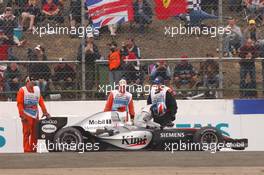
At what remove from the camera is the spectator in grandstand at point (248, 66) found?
1463 centimetres

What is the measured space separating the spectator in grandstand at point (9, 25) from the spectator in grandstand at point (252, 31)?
15.1 feet

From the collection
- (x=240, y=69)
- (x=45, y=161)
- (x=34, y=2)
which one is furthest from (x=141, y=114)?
(x=45, y=161)

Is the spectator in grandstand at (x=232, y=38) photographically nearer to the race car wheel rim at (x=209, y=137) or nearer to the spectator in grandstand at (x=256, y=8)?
the spectator in grandstand at (x=256, y=8)

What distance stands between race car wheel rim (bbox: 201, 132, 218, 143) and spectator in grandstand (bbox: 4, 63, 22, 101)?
13.7 ft

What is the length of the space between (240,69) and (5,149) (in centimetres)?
491

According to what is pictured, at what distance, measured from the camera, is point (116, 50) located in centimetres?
1509

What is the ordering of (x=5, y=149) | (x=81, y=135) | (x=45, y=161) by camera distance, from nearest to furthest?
(x=45, y=161) → (x=81, y=135) → (x=5, y=149)

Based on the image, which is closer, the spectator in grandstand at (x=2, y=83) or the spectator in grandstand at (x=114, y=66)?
the spectator in grandstand at (x=2, y=83)

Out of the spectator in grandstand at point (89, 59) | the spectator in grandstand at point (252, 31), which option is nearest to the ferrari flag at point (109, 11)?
the spectator in grandstand at point (89, 59)

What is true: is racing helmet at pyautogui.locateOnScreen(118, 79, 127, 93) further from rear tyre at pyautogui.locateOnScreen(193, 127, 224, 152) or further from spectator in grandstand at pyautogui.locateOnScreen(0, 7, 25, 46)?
spectator in grandstand at pyautogui.locateOnScreen(0, 7, 25, 46)

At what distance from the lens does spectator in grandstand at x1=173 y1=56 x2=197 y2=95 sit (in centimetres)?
1487

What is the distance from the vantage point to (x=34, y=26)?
1494cm

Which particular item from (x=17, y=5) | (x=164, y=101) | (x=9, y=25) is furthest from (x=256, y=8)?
(x=9, y=25)

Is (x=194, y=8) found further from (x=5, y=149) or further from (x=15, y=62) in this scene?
(x=5, y=149)
